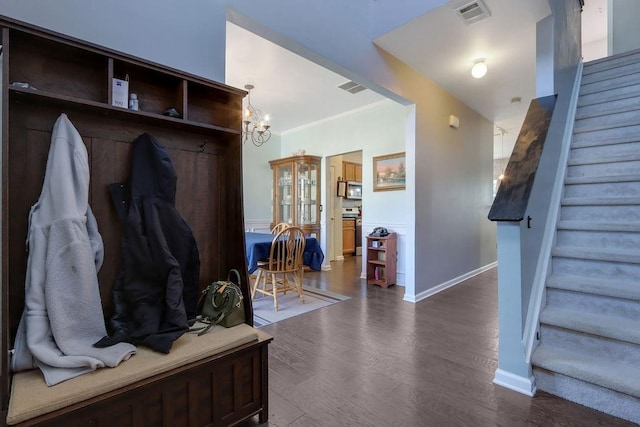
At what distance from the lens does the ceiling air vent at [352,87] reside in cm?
403

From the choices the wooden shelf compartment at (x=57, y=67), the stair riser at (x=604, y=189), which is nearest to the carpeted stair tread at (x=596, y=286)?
the stair riser at (x=604, y=189)

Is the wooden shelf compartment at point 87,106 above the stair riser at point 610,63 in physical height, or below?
below

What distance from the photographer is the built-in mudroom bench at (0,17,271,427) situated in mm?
1039

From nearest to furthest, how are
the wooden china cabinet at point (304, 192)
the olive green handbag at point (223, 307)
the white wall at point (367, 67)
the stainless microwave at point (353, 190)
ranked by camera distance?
the white wall at point (367, 67)
the olive green handbag at point (223, 307)
the wooden china cabinet at point (304, 192)
the stainless microwave at point (353, 190)

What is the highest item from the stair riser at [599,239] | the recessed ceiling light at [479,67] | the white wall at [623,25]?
the white wall at [623,25]

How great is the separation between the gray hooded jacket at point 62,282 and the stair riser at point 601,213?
3033mm

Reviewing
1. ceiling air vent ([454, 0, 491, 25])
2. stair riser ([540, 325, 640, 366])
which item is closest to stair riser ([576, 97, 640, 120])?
ceiling air vent ([454, 0, 491, 25])

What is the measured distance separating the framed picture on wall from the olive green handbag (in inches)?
137

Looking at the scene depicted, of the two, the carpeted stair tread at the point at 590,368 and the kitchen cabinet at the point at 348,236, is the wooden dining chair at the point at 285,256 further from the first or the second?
the kitchen cabinet at the point at 348,236

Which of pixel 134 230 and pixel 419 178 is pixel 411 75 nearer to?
pixel 419 178

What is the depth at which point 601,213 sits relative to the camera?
223cm

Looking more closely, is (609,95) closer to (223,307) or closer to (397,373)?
(397,373)

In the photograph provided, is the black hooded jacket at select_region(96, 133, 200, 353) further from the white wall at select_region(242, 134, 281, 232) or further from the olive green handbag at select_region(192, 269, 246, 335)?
→ the white wall at select_region(242, 134, 281, 232)

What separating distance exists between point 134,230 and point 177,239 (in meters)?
0.20
